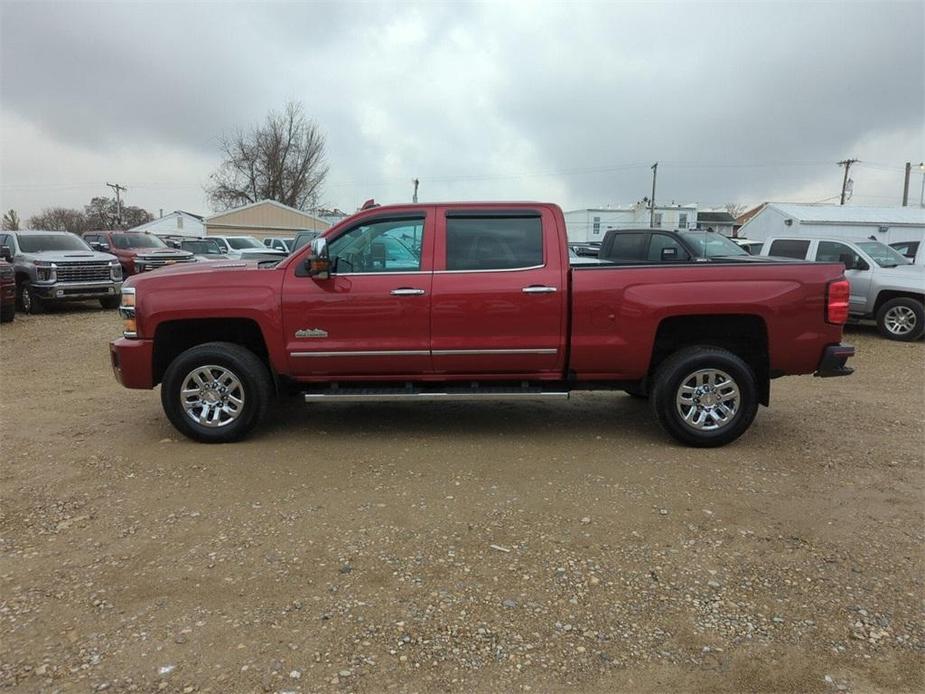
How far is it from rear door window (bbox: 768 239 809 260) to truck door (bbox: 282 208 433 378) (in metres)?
9.67

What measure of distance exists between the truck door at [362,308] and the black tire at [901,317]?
934cm

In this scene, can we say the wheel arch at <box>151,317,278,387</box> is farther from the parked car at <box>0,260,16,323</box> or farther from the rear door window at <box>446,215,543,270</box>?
the parked car at <box>0,260,16,323</box>

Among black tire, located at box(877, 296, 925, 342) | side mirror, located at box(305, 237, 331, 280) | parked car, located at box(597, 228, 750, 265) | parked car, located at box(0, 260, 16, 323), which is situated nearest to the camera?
side mirror, located at box(305, 237, 331, 280)

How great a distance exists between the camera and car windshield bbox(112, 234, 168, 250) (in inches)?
691

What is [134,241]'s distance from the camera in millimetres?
17812

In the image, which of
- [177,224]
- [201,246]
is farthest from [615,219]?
[201,246]

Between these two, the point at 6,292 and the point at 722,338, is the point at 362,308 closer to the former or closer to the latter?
the point at 722,338

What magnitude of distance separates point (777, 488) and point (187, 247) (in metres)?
20.6

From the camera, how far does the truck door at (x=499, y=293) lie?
4836 mm

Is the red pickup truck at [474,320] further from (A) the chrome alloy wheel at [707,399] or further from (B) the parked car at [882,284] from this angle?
(B) the parked car at [882,284]

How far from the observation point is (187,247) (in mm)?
20922

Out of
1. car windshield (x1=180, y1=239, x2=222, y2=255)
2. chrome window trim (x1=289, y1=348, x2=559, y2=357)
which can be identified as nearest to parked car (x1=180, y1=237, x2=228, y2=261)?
car windshield (x1=180, y1=239, x2=222, y2=255)

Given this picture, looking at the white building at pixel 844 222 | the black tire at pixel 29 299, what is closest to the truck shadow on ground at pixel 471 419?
the black tire at pixel 29 299

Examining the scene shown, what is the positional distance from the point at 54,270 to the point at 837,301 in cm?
1428
